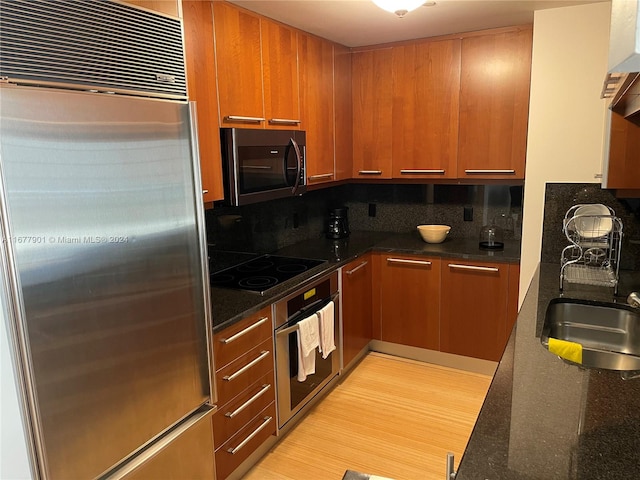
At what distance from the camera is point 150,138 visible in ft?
4.89

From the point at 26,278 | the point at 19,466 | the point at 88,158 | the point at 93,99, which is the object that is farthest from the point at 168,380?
the point at 93,99

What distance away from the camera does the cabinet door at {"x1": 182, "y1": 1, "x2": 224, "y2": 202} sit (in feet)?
6.70

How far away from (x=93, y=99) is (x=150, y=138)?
213 millimetres

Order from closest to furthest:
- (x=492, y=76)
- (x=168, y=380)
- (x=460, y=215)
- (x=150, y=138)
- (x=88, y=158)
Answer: (x=88, y=158) < (x=150, y=138) < (x=168, y=380) < (x=492, y=76) < (x=460, y=215)

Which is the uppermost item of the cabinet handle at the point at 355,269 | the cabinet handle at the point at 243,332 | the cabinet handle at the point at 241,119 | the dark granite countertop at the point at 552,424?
the cabinet handle at the point at 241,119

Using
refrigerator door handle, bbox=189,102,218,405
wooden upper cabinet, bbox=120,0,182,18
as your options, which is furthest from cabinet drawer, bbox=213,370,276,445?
wooden upper cabinet, bbox=120,0,182,18

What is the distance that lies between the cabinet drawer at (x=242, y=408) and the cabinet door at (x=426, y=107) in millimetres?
1841

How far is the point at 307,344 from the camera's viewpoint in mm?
2570

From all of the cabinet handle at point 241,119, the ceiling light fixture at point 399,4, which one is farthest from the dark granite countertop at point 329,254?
the ceiling light fixture at point 399,4

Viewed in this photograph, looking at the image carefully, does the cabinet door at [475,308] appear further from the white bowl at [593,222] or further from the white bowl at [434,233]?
the white bowl at [593,222]

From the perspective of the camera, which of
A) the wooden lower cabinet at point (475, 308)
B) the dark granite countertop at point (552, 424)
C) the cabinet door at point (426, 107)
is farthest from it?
the cabinet door at point (426, 107)

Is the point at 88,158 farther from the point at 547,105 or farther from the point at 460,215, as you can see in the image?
the point at 460,215

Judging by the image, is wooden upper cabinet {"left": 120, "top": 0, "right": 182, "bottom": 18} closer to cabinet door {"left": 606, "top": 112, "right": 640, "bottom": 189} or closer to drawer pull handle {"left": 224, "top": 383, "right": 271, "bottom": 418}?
drawer pull handle {"left": 224, "top": 383, "right": 271, "bottom": 418}

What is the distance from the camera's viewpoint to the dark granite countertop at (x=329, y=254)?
2.17 meters
